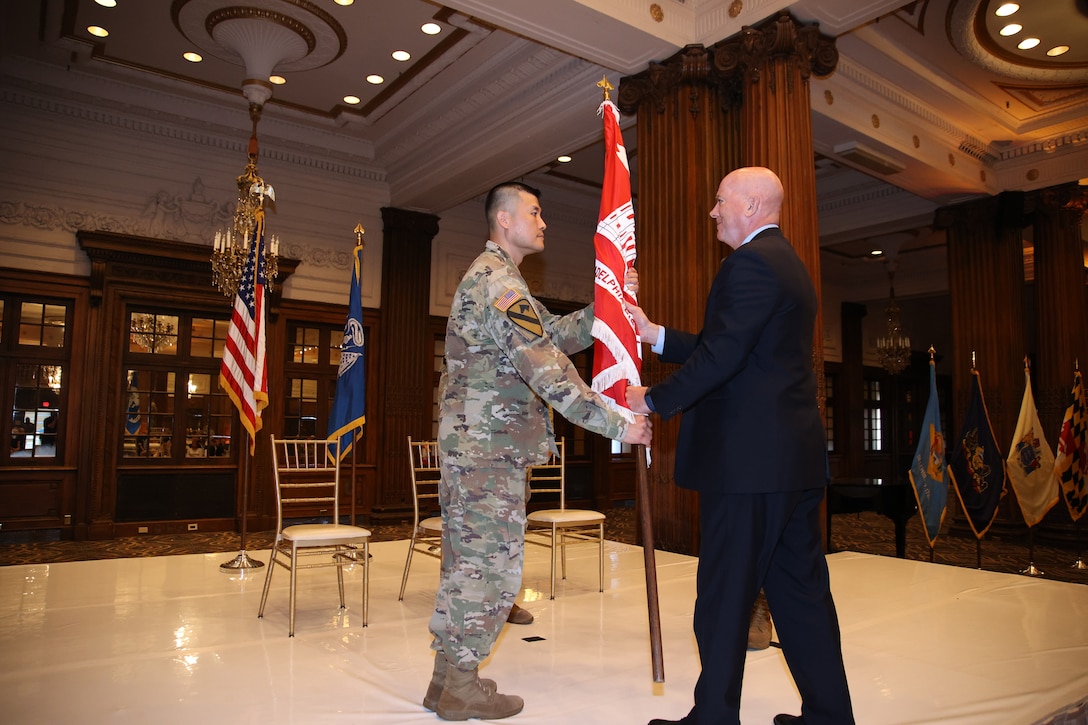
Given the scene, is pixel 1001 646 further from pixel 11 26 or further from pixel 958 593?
pixel 11 26

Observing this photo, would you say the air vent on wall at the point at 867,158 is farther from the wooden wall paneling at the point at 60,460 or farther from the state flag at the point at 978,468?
the wooden wall paneling at the point at 60,460

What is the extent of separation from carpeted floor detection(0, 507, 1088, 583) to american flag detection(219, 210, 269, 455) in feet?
5.21

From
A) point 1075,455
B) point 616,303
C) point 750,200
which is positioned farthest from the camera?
point 1075,455

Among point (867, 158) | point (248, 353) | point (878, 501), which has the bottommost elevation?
point (878, 501)

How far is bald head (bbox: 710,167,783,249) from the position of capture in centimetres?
231

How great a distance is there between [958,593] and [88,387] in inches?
312

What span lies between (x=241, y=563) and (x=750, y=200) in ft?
15.0

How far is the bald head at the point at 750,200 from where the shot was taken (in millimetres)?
2314

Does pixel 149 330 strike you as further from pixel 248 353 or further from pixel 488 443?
pixel 488 443

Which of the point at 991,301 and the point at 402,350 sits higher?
the point at 991,301

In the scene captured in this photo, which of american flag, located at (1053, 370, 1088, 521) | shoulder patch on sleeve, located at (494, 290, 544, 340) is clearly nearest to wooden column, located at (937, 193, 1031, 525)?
american flag, located at (1053, 370, 1088, 521)

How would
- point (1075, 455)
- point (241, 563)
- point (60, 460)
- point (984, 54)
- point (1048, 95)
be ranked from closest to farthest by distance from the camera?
point (241, 563)
point (1075, 455)
point (984, 54)
point (60, 460)
point (1048, 95)

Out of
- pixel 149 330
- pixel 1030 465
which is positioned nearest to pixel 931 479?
pixel 1030 465

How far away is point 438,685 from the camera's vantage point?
247cm
